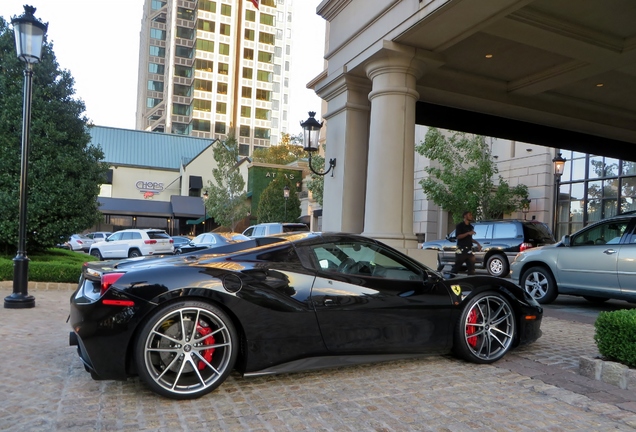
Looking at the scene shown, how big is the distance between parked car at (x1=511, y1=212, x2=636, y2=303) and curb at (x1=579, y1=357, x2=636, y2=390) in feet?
12.9

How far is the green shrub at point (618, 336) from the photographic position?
13.1 feet

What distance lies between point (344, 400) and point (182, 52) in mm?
83266

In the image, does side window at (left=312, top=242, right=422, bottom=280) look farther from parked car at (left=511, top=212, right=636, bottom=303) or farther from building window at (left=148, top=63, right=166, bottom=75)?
building window at (left=148, top=63, right=166, bottom=75)

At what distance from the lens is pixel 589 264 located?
26.7 feet

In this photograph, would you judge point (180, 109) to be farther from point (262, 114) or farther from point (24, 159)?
point (24, 159)

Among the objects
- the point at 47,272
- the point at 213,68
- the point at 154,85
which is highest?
the point at 213,68

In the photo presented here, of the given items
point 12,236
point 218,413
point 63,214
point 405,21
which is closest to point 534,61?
point 405,21

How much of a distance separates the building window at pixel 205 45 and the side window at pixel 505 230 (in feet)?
234

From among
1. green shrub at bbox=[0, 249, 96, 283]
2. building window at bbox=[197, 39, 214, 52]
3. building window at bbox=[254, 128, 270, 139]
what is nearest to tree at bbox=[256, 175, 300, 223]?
green shrub at bbox=[0, 249, 96, 283]

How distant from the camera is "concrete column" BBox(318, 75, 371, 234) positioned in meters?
10.0

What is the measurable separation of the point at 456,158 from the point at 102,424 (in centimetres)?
2093

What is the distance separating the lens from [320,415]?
3.30m

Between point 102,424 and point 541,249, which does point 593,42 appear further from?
point 102,424

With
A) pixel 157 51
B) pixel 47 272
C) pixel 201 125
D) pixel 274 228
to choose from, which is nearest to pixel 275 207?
pixel 274 228
